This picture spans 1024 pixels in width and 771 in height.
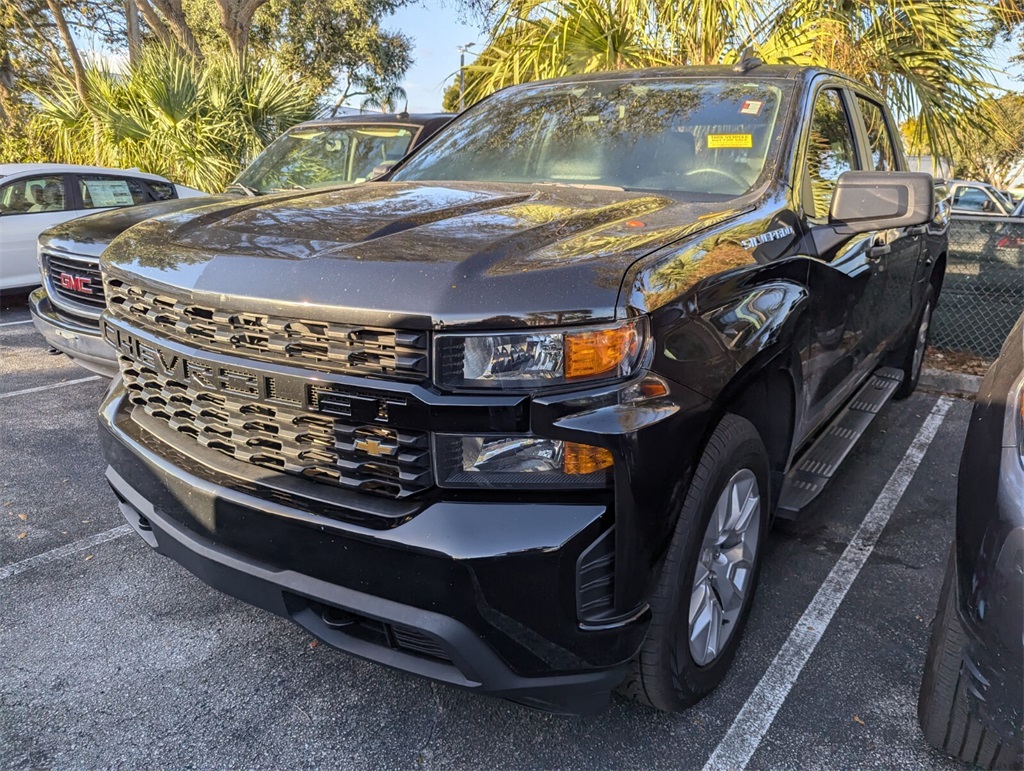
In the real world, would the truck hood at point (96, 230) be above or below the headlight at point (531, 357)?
below

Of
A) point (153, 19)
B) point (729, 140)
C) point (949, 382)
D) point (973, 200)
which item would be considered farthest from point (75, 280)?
point (973, 200)

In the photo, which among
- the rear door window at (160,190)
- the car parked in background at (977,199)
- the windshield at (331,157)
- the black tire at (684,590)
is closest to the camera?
the black tire at (684,590)

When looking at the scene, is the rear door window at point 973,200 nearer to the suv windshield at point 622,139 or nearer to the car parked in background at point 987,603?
the suv windshield at point 622,139

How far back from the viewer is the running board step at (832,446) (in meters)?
2.90

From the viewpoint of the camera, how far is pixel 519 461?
172 centimetres

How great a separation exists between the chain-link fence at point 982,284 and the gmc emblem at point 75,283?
6.47 metres

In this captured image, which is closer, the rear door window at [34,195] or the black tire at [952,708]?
the black tire at [952,708]

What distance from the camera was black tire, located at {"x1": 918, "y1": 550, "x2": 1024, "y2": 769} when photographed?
196 centimetres

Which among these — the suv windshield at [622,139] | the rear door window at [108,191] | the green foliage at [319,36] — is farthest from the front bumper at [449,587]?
the green foliage at [319,36]

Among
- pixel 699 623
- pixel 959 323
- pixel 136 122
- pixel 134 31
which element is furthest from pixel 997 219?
pixel 134 31

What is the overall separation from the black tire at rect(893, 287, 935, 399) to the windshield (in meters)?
4.05

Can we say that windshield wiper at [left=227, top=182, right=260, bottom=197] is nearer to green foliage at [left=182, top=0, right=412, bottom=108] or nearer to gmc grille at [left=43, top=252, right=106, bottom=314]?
gmc grille at [left=43, top=252, right=106, bottom=314]

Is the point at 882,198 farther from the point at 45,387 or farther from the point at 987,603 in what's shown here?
the point at 45,387

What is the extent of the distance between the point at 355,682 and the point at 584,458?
1.26 meters
